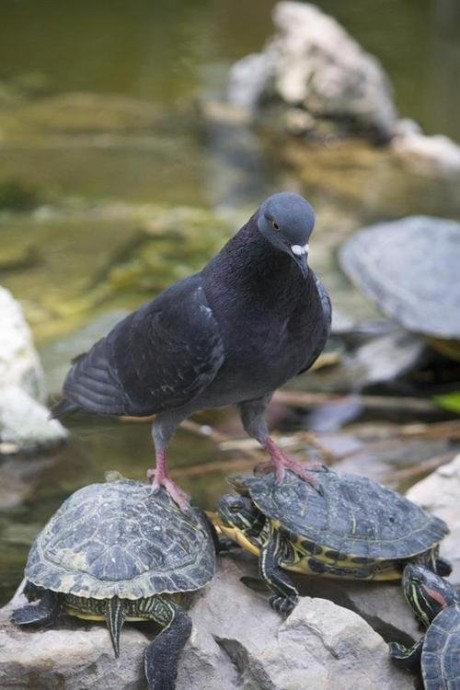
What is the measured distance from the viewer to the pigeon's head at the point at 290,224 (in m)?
3.37

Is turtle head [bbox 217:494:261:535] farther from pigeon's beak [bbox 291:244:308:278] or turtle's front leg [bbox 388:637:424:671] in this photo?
pigeon's beak [bbox 291:244:308:278]

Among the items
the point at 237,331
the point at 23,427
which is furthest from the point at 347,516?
the point at 23,427

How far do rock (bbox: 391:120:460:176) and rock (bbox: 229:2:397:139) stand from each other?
6.5 inches

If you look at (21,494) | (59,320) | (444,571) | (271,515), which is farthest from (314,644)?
(59,320)

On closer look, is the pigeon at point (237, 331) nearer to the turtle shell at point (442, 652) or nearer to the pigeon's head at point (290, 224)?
the pigeon's head at point (290, 224)


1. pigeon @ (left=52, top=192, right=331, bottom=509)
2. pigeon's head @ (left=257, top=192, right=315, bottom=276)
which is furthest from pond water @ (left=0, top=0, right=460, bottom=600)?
pigeon's head @ (left=257, top=192, right=315, bottom=276)

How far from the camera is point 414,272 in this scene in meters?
7.08

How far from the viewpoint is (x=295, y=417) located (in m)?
6.28

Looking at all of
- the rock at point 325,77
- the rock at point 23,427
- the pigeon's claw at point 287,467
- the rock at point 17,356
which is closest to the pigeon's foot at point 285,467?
the pigeon's claw at point 287,467

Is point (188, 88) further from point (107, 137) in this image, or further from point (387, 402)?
point (387, 402)

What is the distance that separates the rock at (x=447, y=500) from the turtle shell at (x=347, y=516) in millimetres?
375

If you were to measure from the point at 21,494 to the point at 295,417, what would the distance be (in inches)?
65.8

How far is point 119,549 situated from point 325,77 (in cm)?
781

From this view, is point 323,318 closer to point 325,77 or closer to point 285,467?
point 285,467
